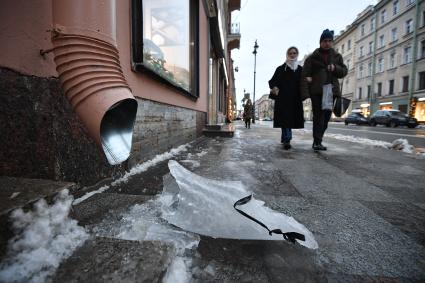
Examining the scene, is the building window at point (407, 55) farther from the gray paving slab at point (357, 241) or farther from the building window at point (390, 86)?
the gray paving slab at point (357, 241)

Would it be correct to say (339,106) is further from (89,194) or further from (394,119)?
(394,119)

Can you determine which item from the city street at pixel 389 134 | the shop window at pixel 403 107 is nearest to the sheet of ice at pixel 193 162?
the city street at pixel 389 134

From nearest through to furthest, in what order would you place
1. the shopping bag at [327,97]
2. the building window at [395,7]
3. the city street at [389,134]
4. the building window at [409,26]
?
the shopping bag at [327,97] → the city street at [389,134] → the building window at [409,26] → the building window at [395,7]

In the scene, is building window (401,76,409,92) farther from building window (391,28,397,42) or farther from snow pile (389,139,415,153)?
snow pile (389,139,415,153)

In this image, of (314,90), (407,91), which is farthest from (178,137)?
(407,91)

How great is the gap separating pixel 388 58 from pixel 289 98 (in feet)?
112

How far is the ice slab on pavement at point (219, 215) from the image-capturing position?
111 cm

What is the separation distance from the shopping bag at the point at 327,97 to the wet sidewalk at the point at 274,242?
208cm

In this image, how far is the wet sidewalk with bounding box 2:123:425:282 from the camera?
0.84m

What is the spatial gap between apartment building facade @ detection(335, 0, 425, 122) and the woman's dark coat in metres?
28.1

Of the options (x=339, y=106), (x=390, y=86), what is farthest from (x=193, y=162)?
(x=390, y=86)

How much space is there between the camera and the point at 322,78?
401 centimetres

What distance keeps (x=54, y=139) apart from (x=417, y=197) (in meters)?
2.45

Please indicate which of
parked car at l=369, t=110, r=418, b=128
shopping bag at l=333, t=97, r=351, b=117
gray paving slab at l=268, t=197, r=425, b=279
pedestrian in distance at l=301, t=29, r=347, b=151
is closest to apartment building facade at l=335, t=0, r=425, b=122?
parked car at l=369, t=110, r=418, b=128
